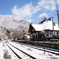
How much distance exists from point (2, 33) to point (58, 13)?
52883 mm

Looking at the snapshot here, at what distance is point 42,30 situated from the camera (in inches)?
→ 1828

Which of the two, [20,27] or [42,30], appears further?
[20,27]

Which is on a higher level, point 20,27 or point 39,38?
point 20,27

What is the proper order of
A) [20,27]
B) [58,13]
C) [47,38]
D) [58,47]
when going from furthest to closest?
[20,27], [47,38], [58,13], [58,47]

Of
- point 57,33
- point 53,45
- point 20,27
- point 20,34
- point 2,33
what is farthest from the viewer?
point 20,27

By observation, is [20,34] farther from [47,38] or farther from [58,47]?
[58,47]

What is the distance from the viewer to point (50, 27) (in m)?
46.6

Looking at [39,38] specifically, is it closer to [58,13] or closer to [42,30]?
[42,30]

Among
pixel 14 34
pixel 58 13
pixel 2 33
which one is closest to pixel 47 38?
pixel 58 13

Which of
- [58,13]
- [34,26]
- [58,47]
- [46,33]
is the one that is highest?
[58,13]

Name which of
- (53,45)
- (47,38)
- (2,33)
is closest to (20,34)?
(2,33)

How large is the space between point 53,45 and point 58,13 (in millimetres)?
20200

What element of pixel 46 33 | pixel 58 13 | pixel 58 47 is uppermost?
pixel 58 13

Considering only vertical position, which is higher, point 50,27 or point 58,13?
point 58,13
